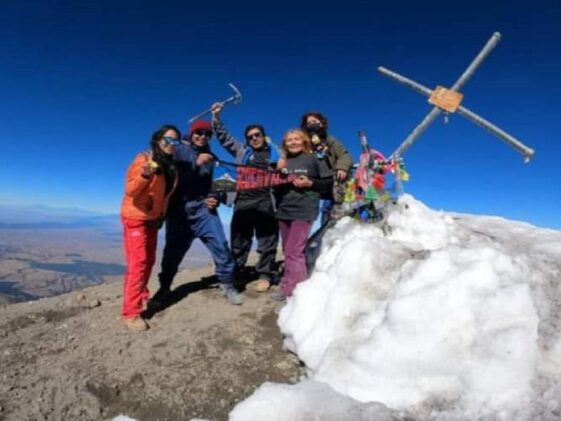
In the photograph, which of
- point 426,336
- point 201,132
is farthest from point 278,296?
point 426,336

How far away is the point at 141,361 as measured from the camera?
6.13 meters

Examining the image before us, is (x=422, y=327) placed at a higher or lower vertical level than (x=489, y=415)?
higher

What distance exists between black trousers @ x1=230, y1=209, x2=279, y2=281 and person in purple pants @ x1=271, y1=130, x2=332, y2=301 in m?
1.06

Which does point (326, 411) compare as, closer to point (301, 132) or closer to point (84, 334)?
point (84, 334)

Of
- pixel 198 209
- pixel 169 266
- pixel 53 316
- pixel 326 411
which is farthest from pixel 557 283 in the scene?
pixel 53 316

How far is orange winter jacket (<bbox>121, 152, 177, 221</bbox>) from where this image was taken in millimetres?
7181

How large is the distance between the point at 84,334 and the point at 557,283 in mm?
7165

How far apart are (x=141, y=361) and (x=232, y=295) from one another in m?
2.73

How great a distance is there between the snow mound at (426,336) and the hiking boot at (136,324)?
7.60 feet

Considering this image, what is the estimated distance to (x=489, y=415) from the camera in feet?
14.1

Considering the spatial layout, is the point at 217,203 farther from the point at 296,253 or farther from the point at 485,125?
the point at 485,125

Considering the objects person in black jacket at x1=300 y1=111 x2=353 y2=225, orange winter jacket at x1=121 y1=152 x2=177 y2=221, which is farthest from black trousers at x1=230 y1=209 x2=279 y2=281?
orange winter jacket at x1=121 y1=152 x2=177 y2=221

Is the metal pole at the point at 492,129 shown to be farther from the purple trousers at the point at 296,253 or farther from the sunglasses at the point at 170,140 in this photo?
the sunglasses at the point at 170,140

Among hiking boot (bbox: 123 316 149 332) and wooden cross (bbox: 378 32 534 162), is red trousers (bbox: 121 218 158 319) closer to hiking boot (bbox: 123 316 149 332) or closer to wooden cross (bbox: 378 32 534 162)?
hiking boot (bbox: 123 316 149 332)
